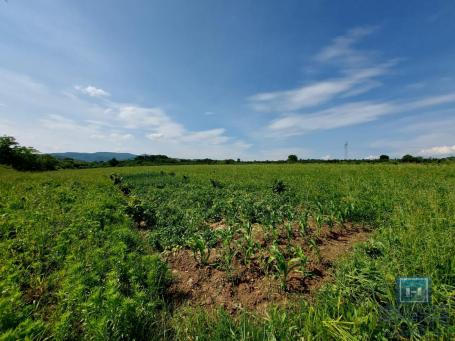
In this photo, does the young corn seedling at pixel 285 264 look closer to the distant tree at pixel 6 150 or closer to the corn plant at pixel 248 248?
the corn plant at pixel 248 248

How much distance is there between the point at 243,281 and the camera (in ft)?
13.1

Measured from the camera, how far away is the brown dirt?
3.53 m

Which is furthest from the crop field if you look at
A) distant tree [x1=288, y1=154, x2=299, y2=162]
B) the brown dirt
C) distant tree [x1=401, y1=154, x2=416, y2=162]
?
distant tree [x1=288, y1=154, x2=299, y2=162]

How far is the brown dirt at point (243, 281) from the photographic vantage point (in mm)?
3531

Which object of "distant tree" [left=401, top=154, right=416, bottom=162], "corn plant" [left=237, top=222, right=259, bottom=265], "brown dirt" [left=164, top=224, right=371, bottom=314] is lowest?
"brown dirt" [left=164, top=224, right=371, bottom=314]

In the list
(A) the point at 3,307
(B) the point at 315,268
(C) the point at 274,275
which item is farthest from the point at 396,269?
(A) the point at 3,307

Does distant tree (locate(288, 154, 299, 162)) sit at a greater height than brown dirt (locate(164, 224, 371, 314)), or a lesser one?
greater

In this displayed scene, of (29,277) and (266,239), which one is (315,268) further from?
(29,277)

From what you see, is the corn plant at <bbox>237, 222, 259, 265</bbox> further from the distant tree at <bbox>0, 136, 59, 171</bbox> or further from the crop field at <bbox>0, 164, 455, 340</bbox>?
the distant tree at <bbox>0, 136, 59, 171</bbox>

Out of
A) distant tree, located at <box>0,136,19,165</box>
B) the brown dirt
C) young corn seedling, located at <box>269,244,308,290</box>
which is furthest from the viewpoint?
distant tree, located at <box>0,136,19,165</box>

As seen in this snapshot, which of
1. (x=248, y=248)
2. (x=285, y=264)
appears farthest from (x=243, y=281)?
(x=285, y=264)

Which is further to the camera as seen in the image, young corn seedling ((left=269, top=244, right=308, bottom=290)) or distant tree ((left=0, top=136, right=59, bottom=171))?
distant tree ((left=0, top=136, right=59, bottom=171))

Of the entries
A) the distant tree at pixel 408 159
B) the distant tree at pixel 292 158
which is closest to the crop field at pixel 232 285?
the distant tree at pixel 408 159

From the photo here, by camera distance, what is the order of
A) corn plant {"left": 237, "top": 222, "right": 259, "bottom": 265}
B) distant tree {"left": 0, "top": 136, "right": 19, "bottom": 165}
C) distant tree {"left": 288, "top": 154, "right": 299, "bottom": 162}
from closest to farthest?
corn plant {"left": 237, "top": 222, "right": 259, "bottom": 265}, distant tree {"left": 0, "top": 136, "right": 19, "bottom": 165}, distant tree {"left": 288, "top": 154, "right": 299, "bottom": 162}
